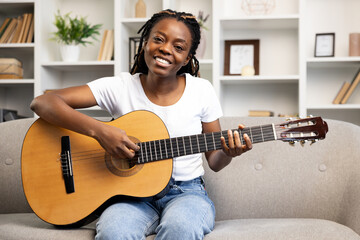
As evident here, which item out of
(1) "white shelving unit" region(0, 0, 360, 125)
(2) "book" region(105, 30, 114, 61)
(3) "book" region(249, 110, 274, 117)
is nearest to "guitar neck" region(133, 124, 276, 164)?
(1) "white shelving unit" region(0, 0, 360, 125)

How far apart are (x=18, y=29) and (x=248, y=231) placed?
267 cm

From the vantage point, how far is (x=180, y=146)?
1.36m

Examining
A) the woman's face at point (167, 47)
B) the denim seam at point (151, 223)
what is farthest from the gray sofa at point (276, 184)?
the woman's face at point (167, 47)

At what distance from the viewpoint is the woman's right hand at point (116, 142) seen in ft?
4.45

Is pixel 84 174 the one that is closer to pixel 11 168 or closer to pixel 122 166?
pixel 122 166

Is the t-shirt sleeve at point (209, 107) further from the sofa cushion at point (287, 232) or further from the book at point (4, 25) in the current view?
A: the book at point (4, 25)

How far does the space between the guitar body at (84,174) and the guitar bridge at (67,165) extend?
1 centimetres

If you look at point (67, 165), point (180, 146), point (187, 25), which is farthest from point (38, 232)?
point (187, 25)

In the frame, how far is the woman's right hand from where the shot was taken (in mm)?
1356

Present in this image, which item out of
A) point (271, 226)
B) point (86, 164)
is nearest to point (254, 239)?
point (271, 226)

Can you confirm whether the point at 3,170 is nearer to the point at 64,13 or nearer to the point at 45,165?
the point at 45,165

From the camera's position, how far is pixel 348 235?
125cm

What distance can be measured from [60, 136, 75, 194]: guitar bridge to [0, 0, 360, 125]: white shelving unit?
5.81 ft

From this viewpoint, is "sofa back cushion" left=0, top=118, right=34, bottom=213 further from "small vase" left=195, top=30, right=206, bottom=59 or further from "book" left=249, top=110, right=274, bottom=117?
"book" left=249, top=110, right=274, bottom=117
